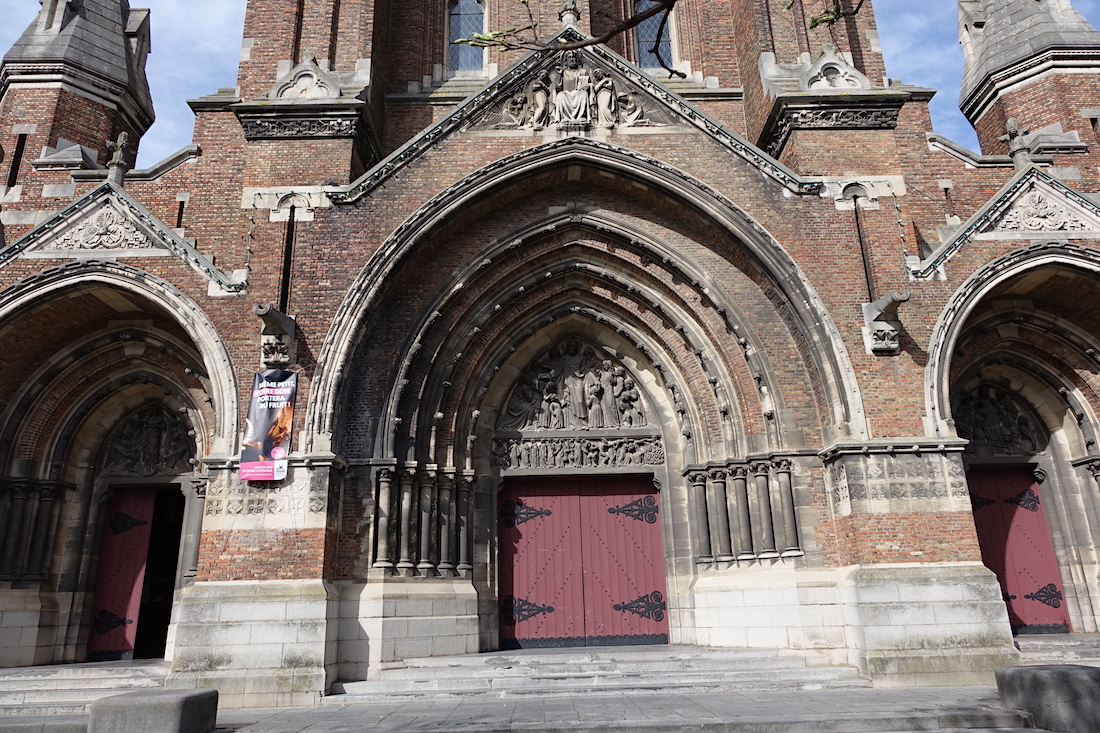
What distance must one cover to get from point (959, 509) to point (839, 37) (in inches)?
340

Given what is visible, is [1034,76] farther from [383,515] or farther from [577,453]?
[383,515]

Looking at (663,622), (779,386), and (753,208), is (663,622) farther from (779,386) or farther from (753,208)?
(753,208)

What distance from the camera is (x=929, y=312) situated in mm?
10219

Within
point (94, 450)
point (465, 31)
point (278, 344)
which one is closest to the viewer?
point (278, 344)

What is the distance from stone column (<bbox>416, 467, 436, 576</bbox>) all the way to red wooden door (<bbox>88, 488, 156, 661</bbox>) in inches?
195

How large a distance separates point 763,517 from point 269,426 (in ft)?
21.9

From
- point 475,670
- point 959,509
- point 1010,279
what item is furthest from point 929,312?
point 475,670

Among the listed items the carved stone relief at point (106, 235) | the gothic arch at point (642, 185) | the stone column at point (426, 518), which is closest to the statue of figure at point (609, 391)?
the gothic arch at point (642, 185)

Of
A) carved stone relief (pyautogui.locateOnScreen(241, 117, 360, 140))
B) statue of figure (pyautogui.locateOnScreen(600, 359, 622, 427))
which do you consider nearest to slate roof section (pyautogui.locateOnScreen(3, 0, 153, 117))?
carved stone relief (pyautogui.locateOnScreen(241, 117, 360, 140))

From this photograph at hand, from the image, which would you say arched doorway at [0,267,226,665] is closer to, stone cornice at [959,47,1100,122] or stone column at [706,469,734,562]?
stone column at [706,469,734,562]

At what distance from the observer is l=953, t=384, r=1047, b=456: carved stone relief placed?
12195 mm

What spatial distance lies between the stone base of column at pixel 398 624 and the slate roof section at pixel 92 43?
11.3 metres

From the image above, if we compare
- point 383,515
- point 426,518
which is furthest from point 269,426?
point 426,518

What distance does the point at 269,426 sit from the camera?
31.1ft
